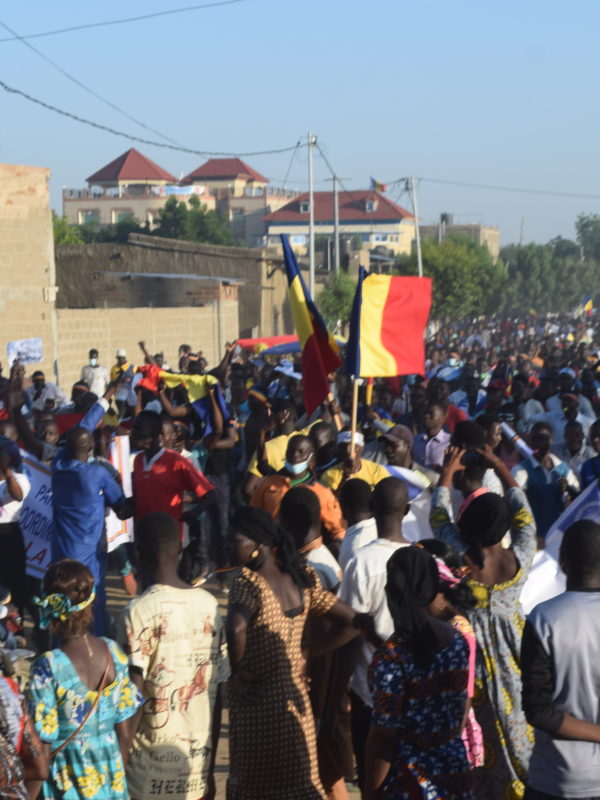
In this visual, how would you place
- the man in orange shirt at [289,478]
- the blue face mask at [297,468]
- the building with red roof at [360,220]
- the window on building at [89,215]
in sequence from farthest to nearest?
the window on building at [89,215]
the building with red roof at [360,220]
the blue face mask at [297,468]
the man in orange shirt at [289,478]

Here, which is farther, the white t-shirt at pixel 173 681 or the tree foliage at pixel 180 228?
the tree foliage at pixel 180 228

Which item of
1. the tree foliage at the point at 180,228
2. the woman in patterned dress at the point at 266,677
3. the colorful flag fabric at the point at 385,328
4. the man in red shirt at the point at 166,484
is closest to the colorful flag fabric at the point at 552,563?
the woman in patterned dress at the point at 266,677

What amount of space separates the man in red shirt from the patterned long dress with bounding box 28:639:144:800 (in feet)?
12.0

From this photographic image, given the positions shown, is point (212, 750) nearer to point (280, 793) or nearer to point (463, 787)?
point (280, 793)

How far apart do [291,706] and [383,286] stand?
5.15 meters

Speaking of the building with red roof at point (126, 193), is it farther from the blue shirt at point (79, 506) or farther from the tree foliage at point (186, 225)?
the blue shirt at point (79, 506)

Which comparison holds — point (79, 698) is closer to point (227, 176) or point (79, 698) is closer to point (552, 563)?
point (552, 563)

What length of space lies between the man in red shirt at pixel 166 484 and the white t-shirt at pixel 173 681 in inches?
129

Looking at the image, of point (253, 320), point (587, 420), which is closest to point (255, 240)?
point (253, 320)

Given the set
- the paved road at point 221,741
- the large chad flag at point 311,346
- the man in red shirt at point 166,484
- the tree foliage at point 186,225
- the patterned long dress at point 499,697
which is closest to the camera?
the patterned long dress at point 499,697

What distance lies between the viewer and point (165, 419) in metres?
7.97

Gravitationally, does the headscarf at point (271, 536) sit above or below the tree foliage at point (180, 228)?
below

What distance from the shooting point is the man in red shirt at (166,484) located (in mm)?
7551

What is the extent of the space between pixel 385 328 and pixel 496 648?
4710mm
